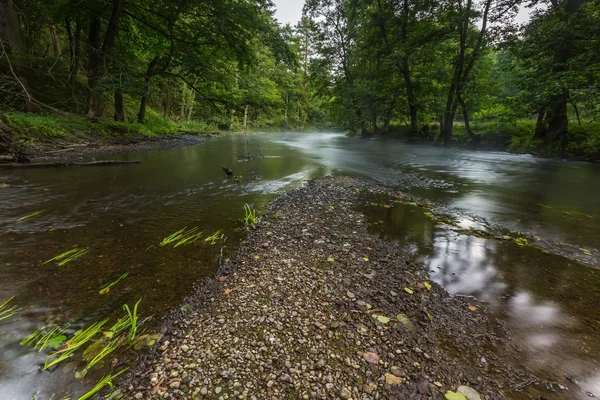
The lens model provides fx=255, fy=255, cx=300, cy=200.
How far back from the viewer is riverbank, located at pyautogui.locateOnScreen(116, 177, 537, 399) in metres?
1.80

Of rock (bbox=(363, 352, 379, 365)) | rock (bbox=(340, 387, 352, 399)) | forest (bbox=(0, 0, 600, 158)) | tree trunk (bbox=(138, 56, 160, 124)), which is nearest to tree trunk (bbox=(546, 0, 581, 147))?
forest (bbox=(0, 0, 600, 158))

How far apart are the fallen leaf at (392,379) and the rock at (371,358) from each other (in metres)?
0.12

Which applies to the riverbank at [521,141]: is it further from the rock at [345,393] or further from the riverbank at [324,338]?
the rock at [345,393]

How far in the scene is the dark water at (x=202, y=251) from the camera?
2.25 meters

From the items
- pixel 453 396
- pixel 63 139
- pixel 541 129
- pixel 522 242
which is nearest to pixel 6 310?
pixel 453 396

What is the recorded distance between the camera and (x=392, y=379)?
1865mm

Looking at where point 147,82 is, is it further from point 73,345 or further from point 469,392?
point 469,392

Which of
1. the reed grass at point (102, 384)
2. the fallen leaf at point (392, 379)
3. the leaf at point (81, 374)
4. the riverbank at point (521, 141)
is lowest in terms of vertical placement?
the leaf at point (81, 374)

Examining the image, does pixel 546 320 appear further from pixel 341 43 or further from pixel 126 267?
pixel 341 43

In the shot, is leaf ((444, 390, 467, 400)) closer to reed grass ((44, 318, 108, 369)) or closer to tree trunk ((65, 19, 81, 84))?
reed grass ((44, 318, 108, 369))

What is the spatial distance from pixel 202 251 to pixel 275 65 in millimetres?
16973

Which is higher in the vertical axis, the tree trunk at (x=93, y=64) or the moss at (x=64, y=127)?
the tree trunk at (x=93, y=64)

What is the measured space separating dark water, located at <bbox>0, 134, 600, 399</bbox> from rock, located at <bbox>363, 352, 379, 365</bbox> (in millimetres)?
1282

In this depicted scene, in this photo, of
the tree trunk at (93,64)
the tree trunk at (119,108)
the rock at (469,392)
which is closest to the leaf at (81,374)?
the rock at (469,392)
